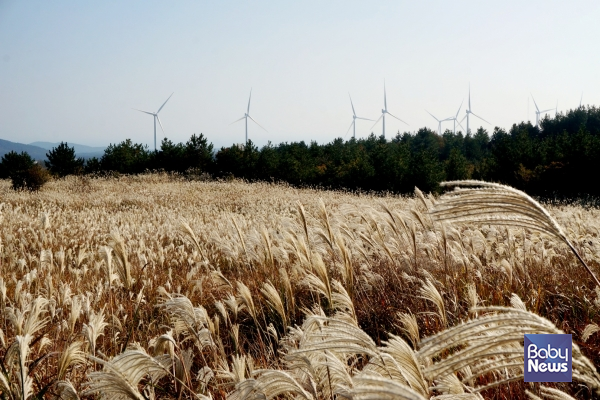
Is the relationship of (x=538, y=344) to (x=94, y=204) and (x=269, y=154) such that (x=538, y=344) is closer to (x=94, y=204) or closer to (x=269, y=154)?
(x=94, y=204)

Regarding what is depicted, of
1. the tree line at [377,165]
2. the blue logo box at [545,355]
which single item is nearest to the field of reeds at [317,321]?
the blue logo box at [545,355]

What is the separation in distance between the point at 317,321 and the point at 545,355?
89 centimetres

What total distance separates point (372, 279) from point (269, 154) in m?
32.3

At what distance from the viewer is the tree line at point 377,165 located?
2853 cm

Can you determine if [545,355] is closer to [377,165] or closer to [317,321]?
[317,321]

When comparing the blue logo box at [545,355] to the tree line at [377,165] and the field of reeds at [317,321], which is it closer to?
the field of reeds at [317,321]

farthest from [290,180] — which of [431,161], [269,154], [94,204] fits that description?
[94,204]

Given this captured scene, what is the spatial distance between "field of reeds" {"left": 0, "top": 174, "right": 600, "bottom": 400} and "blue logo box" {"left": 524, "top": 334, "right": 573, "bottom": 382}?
0.26ft

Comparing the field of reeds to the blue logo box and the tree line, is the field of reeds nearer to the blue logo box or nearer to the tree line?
the blue logo box

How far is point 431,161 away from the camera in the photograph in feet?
100

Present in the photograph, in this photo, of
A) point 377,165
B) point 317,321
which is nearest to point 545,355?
point 317,321

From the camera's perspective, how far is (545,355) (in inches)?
61.5

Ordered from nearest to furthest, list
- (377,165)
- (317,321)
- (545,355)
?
(545,355) → (317,321) → (377,165)

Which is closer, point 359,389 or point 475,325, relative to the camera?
point 359,389
